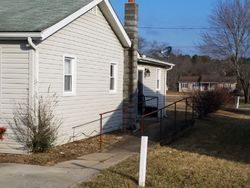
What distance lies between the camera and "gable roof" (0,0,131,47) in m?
12.8

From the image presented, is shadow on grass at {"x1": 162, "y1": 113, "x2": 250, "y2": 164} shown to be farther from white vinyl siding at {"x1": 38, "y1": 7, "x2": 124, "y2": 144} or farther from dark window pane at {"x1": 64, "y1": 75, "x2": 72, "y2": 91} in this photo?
dark window pane at {"x1": 64, "y1": 75, "x2": 72, "y2": 91}

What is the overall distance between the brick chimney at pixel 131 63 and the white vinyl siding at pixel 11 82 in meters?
7.36

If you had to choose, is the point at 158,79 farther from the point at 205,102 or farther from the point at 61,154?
the point at 61,154

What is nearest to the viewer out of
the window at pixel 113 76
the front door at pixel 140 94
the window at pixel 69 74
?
the window at pixel 69 74

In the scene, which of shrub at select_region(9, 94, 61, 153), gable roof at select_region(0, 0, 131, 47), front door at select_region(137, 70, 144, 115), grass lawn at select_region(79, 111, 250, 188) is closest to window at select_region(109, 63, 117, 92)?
gable roof at select_region(0, 0, 131, 47)

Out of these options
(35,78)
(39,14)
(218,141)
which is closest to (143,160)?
(35,78)

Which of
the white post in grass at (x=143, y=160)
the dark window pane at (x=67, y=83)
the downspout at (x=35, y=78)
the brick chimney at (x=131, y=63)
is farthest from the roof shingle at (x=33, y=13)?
the white post in grass at (x=143, y=160)

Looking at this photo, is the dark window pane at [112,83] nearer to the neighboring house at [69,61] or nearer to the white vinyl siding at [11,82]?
the neighboring house at [69,61]

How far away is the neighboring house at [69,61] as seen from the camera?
13117mm

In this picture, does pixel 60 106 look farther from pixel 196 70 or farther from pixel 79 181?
pixel 196 70

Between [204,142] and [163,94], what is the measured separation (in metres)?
12.3

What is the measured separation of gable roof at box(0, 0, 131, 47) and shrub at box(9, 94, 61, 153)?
1819 mm

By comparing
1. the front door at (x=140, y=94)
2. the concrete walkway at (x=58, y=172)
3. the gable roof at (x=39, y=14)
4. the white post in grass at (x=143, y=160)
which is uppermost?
the gable roof at (x=39, y=14)

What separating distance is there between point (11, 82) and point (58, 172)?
3623 mm
